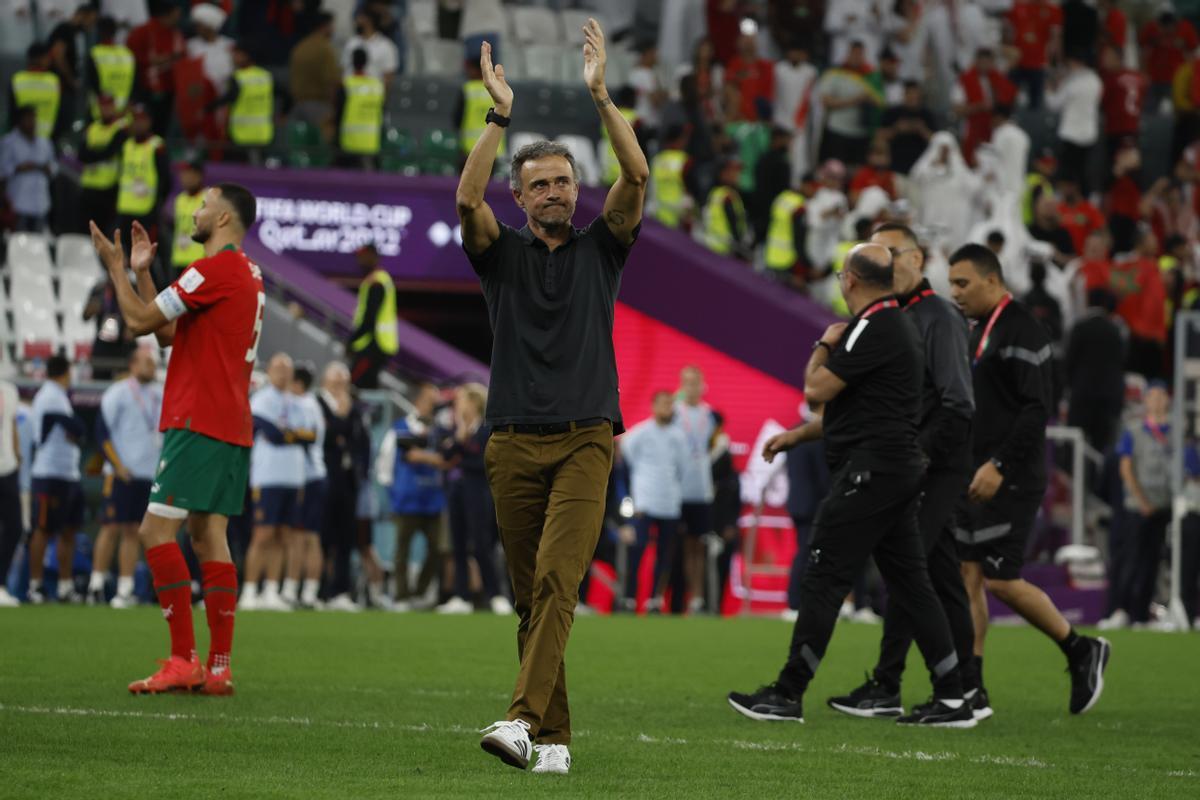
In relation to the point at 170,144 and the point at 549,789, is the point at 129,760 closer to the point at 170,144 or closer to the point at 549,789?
the point at 549,789

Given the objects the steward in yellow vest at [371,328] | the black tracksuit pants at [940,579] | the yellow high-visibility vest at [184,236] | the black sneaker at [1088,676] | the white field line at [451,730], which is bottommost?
the white field line at [451,730]

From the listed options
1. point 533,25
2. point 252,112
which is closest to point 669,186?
point 252,112

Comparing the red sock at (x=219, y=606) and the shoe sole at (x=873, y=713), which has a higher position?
the red sock at (x=219, y=606)

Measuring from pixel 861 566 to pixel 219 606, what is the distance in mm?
2957

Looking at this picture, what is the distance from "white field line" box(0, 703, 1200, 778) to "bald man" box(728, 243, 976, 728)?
36.6 inches

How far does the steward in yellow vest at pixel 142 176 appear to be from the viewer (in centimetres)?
2367

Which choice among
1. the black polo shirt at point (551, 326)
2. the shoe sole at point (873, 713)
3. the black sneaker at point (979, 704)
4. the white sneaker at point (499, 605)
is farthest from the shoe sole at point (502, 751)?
the white sneaker at point (499, 605)

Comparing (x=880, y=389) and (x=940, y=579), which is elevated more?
(x=880, y=389)

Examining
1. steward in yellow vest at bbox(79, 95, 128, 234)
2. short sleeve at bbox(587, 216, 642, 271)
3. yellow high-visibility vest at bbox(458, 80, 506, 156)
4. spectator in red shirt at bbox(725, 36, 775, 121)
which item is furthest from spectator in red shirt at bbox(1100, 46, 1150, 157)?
short sleeve at bbox(587, 216, 642, 271)

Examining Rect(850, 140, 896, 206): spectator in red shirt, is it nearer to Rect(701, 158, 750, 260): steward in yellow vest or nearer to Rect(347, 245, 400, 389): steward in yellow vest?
Rect(701, 158, 750, 260): steward in yellow vest

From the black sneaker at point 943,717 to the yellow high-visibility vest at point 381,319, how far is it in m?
13.5

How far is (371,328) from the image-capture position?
22.7 metres

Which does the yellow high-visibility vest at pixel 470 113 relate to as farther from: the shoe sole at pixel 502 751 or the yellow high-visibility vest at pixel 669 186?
the shoe sole at pixel 502 751

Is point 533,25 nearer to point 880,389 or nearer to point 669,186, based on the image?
point 669,186
